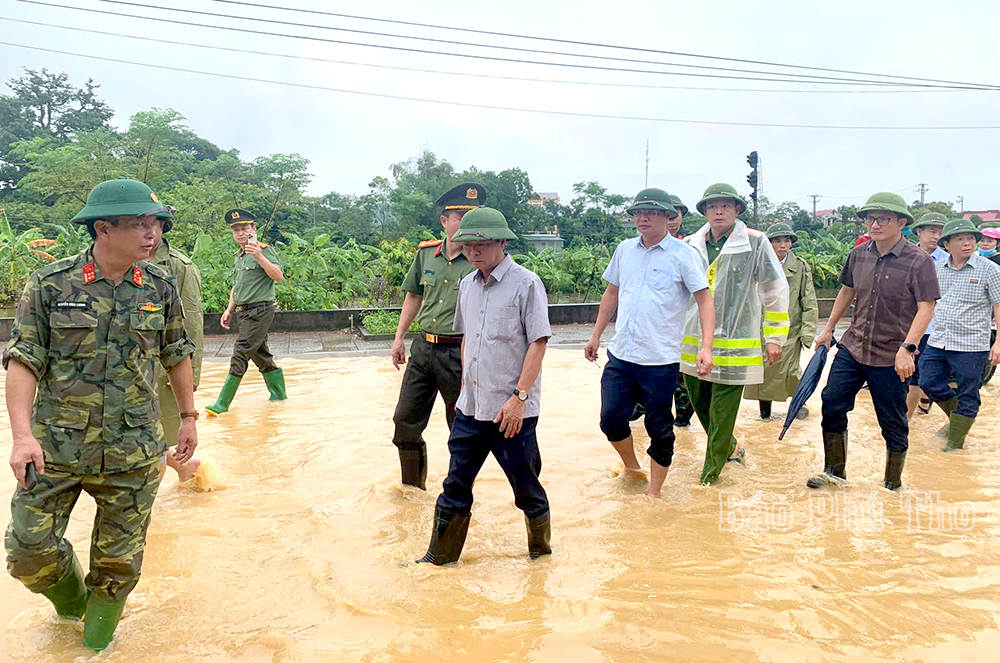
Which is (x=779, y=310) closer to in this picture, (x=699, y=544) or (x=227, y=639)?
(x=699, y=544)

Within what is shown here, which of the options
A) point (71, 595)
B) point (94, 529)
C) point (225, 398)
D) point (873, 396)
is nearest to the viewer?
point (94, 529)

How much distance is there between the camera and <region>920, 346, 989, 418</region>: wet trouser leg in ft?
19.2

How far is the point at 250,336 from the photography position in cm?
692

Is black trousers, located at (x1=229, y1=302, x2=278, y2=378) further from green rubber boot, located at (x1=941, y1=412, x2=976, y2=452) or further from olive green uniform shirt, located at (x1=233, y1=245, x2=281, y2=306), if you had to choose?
green rubber boot, located at (x1=941, y1=412, x2=976, y2=452)

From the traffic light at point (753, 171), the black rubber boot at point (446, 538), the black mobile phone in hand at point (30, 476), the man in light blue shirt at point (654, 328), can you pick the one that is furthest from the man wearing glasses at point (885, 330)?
the traffic light at point (753, 171)

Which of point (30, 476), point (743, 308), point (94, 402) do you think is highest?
point (743, 308)

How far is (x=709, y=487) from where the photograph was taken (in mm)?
4969

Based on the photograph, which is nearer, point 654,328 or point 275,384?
point 654,328

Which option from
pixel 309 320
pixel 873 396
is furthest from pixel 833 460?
pixel 309 320

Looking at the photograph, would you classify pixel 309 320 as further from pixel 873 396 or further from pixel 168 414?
pixel 873 396

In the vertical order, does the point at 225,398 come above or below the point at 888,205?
below

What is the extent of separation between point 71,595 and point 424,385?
2.14 metres

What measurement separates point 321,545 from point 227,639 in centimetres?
99

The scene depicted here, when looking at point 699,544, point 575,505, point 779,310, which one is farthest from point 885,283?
point 575,505
